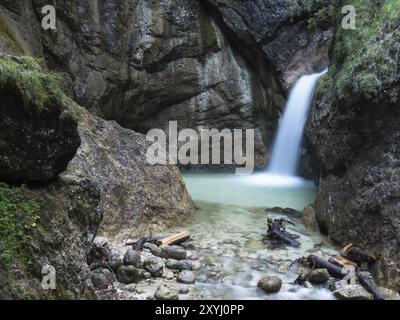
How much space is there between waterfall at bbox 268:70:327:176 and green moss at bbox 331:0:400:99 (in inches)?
240

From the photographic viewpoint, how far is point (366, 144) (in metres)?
7.59

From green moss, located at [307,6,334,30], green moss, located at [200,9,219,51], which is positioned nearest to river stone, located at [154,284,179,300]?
green moss, located at [200,9,219,51]

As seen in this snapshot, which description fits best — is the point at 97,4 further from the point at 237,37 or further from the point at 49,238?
the point at 49,238

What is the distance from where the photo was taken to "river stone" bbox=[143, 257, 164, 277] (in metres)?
6.15

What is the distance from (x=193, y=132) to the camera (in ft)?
57.5

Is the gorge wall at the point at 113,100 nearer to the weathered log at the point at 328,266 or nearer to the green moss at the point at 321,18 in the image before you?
the green moss at the point at 321,18

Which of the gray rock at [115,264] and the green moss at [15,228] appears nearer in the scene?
the green moss at [15,228]

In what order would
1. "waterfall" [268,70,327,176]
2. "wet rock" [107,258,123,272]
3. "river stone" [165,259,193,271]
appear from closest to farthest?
"wet rock" [107,258,123,272], "river stone" [165,259,193,271], "waterfall" [268,70,327,176]

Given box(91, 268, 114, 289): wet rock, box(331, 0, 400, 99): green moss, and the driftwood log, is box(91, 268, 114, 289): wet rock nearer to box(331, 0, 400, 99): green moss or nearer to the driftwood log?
the driftwood log

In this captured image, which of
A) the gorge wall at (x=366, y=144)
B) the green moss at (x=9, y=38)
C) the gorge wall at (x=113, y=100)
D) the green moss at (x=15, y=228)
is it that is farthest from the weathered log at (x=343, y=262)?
the green moss at (x=9, y=38)

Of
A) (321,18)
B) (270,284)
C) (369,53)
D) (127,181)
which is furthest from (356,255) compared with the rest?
(321,18)

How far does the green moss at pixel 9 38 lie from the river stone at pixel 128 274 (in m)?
6.66

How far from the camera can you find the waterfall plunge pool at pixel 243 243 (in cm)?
597
